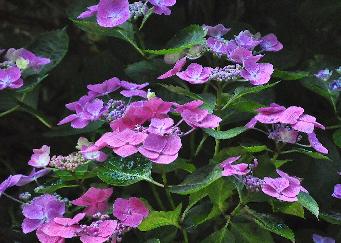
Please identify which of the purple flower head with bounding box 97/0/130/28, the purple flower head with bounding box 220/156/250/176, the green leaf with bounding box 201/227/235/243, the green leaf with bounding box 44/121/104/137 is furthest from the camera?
the green leaf with bounding box 44/121/104/137

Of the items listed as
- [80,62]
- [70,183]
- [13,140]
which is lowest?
[13,140]

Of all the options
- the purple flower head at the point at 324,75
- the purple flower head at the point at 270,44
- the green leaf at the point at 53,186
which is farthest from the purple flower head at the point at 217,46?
the green leaf at the point at 53,186

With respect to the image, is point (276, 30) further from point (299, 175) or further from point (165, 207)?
point (165, 207)

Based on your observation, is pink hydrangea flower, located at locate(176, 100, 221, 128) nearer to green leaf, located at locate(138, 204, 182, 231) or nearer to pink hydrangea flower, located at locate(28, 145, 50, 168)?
green leaf, located at locate(138, 204, 182, 231)

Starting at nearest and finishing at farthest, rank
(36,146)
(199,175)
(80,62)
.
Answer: (199,175), (36,146), (80,62)

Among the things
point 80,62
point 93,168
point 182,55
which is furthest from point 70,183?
point 80,62

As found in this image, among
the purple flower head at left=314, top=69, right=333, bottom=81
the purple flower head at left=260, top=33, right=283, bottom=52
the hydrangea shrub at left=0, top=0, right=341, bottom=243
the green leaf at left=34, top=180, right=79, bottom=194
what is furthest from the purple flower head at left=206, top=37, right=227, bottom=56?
the green leaf at left=34, top=180, right=79, bottom=194
